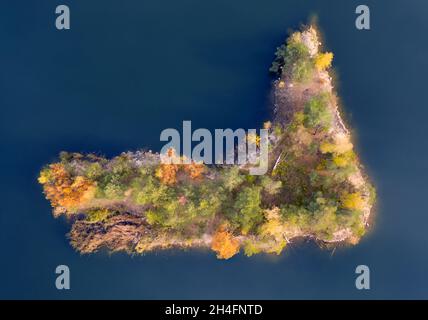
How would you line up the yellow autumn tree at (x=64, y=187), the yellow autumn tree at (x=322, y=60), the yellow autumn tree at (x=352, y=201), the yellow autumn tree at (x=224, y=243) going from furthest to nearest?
the yellow autumn tree at (x=322, y=60)
the yellow autumn tree at (x=224, y=243)
the yellow autumn tree at (x=352, y=201)
the yellow autumn tree at (x=64, y=187)

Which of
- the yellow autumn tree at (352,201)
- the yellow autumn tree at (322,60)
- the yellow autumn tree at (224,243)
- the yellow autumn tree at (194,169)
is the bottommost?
the yellow autumn tree at (224,243)

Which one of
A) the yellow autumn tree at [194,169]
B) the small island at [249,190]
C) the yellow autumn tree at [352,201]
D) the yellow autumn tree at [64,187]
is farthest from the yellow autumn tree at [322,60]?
the yellow autumn tree at [64,187]

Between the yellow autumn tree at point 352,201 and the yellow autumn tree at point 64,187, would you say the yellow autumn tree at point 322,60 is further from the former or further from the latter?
the yellow autumn tree at point 64,187

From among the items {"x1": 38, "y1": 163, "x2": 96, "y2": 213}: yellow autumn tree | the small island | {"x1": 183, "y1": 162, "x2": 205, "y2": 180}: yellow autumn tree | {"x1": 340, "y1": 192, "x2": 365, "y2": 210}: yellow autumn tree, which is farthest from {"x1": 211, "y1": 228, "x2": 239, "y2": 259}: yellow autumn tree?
{"x1": 38, "y1": 163, "x2": 96, "y2": 213}: yellow autumn tree

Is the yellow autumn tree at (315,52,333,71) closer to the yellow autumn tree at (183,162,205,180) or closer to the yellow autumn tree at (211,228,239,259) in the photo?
the yellow autumn tree at (183,162,205,180)

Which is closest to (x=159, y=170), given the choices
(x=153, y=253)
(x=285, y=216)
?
(x=153, y=253)

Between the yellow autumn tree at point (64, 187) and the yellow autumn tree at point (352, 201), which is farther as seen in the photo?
the yellow autumn tree at point (352, 201)
